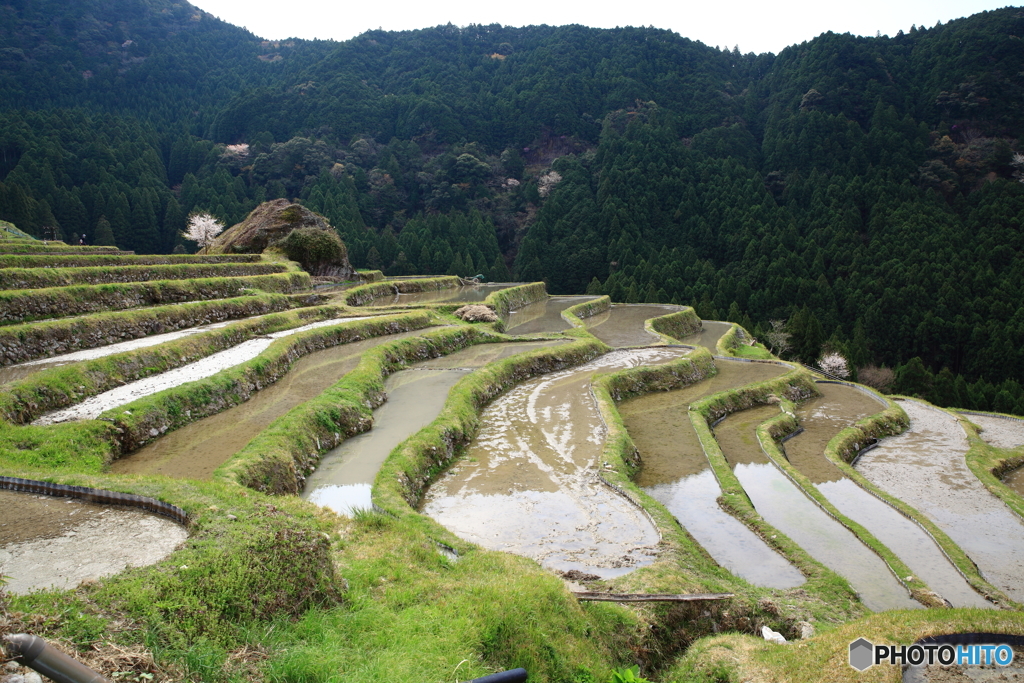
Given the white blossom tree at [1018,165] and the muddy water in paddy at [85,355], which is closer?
the muddy water in paddy at [85,355]

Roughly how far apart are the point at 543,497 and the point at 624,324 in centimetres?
2799

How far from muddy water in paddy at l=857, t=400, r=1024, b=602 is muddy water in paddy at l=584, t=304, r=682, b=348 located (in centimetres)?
1287

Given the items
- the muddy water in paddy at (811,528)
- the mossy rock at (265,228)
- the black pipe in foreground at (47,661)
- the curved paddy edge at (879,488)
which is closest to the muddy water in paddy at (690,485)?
the muddy water in paddy at (811,528)

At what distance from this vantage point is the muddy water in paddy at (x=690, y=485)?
10.6 meters

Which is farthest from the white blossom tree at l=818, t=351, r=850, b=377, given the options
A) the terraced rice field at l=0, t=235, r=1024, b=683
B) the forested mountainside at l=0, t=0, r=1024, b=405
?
the terraced rice field at l=0, t=235, r=1024, b=683

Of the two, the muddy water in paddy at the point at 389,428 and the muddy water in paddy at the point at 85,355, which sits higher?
the muddy water in paddy at the point at 85,355

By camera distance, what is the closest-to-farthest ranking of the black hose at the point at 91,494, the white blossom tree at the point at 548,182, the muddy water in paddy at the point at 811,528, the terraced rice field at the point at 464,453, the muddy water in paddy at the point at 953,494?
the black hose at the point at 91,494 < the terraced rice field at the point at 464,453 < the muddy water in paddy at the point at 811,528 < the muddy water in paddy at the point at 953,494 < the white blossom tree at the point at 548,182

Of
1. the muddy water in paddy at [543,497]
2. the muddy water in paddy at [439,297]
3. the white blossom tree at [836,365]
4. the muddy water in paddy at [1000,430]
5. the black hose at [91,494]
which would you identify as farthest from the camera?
the white blossom tree at [836,365]

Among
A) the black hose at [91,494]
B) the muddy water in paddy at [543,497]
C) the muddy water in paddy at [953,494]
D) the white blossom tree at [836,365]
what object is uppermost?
the black hose at [91,494]

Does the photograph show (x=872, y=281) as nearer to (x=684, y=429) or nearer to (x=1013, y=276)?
(x=1013, y=276)

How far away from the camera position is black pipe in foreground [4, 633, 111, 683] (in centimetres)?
296

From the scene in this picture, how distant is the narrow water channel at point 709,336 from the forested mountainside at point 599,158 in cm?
784

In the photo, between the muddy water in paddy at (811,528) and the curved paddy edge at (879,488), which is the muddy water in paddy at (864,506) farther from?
the muddy water in paddy at (811,528)

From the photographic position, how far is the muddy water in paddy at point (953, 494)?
12.2 meters
